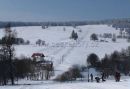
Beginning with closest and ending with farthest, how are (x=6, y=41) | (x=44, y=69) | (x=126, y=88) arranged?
(x=126, y=88), (x=6, y=41), (x=44, y=69)

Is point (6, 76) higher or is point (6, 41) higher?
point (6, 41)

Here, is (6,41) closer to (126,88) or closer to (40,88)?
(40,88)

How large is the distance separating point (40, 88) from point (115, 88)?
2.52 meters

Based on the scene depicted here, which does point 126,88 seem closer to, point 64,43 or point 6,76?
point 6,76

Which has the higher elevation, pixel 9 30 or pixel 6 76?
pixel 9 30

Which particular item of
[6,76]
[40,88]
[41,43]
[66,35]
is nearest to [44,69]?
[6,76]

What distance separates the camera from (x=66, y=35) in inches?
5605

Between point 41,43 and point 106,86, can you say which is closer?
point 106,86

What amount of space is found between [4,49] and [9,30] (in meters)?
1.14

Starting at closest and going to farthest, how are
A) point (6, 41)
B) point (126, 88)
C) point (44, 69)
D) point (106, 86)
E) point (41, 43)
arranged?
point (126, 88), point (106, 86), point (6, 41), point (44, 69), point (41, 43)

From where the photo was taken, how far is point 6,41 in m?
20.3

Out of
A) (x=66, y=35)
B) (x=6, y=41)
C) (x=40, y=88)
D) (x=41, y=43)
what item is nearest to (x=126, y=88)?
(x=40, y=88)

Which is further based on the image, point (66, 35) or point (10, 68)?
point (66, 35)

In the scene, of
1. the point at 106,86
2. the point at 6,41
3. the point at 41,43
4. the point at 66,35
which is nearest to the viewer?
the point at 106,86
